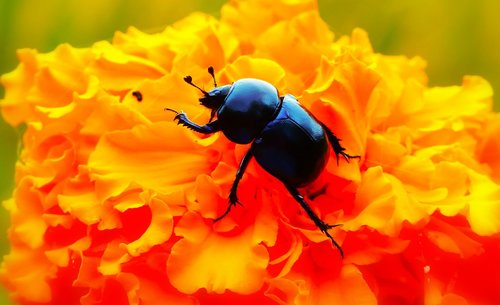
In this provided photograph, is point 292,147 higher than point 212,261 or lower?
higher

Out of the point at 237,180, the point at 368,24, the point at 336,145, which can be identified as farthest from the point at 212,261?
the point at 368,24

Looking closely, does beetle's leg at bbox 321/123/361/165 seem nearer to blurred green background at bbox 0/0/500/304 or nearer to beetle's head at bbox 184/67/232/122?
beetle's head at bbox 184/67/232/122

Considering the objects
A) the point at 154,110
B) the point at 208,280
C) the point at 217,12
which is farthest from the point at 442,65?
the point at 208,280

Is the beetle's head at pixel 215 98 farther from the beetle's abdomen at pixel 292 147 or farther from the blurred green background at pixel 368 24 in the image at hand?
the blurred green background at pixel 368 24

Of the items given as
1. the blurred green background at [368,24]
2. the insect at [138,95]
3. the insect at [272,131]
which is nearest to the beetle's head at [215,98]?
the insect at [272,131]

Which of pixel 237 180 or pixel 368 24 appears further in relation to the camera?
pixel 368 24

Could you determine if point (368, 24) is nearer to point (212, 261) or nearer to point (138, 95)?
point (138, 95)
